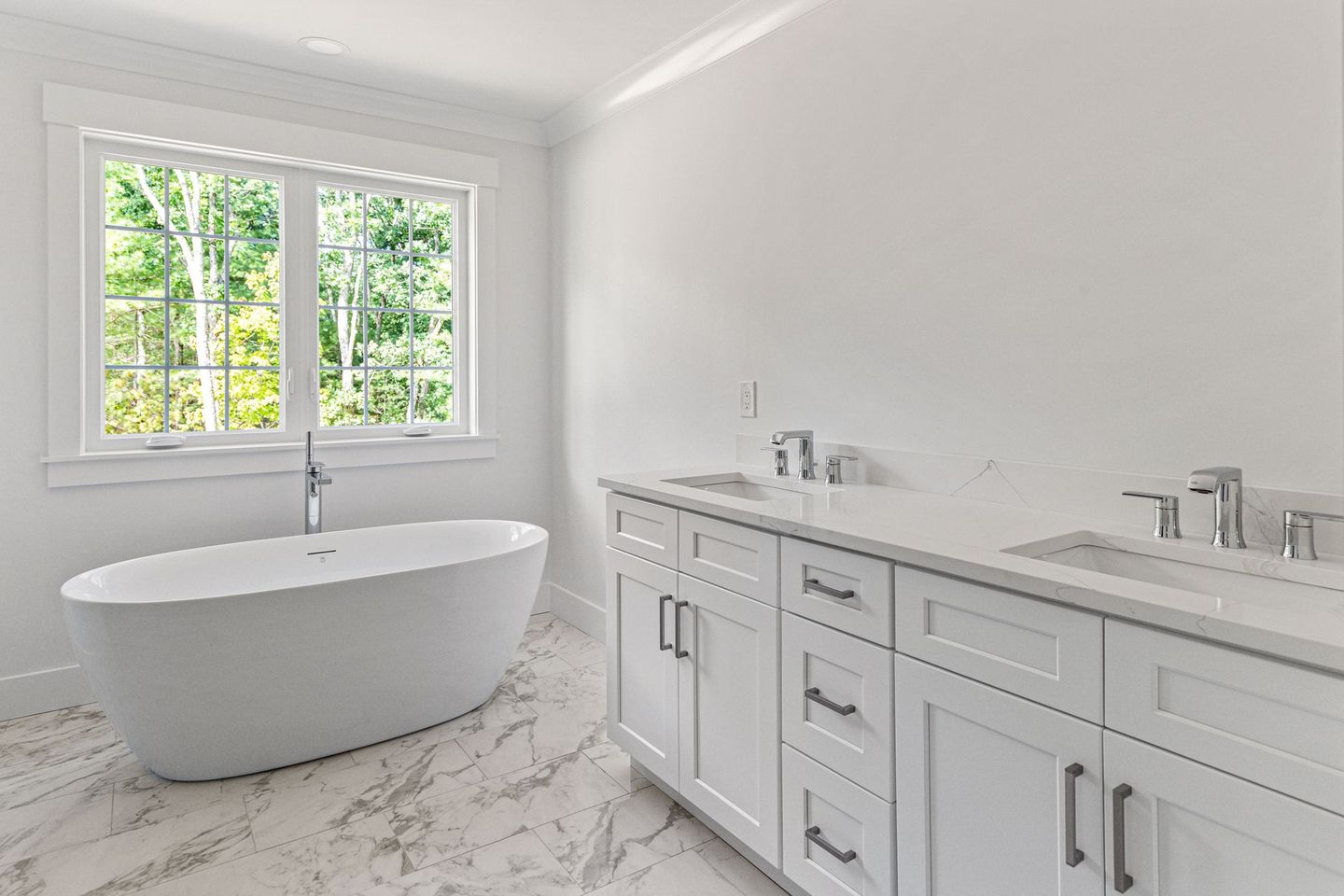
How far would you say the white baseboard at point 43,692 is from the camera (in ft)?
9.06

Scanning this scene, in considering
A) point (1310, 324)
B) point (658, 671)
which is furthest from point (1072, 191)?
point (658, 671)

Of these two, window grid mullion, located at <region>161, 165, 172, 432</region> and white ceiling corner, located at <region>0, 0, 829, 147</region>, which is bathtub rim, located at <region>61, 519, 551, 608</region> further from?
white ceiling corner, located at <region>0, 0, 829, 147</region>

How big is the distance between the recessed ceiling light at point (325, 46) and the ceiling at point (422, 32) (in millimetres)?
33

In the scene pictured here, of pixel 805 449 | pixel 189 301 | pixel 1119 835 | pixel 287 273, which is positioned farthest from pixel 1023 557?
pixel 189 301

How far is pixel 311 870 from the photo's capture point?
1.89m

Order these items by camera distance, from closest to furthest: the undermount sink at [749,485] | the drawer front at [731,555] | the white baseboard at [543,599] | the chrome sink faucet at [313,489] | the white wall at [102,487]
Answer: the drawer front at [731,555]
the undermount sink at [749,485]
the white wall at [102,487]
the chrome sink faucet at [313,489]
the white baseboard at [543,599]

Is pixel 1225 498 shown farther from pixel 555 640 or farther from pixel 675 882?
pixel 555 640

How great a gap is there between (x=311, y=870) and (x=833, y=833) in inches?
49.9

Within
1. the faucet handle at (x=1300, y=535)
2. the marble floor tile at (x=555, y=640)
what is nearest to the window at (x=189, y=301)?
the marble floor tile at (x=555, y=640)

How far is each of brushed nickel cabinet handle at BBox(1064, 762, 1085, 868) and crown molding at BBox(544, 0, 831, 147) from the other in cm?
212

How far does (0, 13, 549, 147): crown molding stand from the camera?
2719 millimetres

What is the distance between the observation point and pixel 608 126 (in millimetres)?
3369

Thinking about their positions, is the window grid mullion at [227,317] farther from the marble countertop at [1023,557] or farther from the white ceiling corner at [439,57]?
the marble countertop at [1023,557]

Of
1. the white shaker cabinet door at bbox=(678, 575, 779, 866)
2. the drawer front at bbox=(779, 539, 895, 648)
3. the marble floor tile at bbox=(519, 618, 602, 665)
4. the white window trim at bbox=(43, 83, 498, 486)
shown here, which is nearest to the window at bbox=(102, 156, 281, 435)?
the white window trim at bbox=(43, 83, 498, 486)
